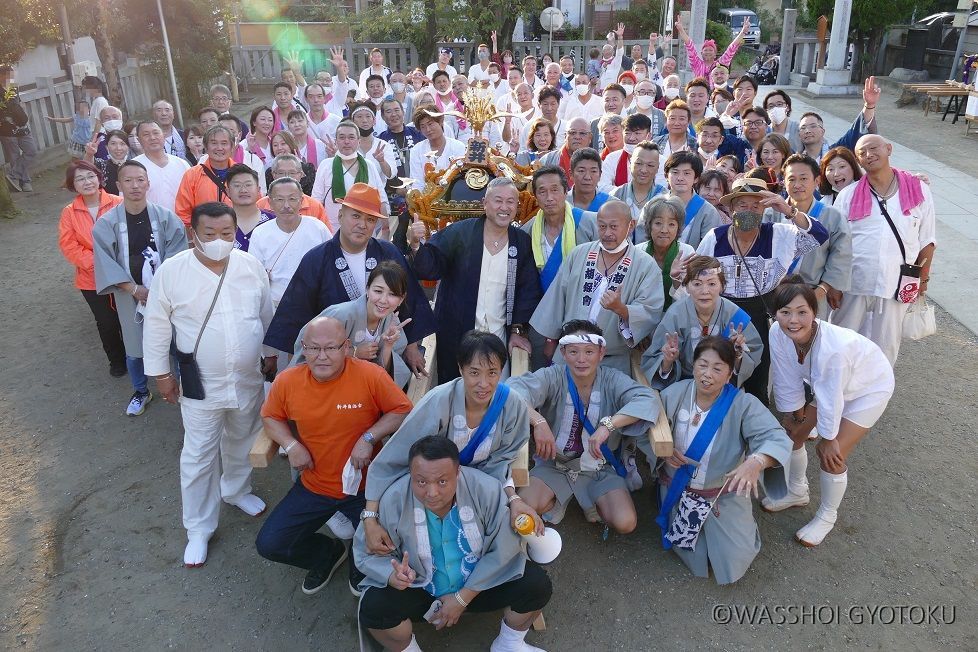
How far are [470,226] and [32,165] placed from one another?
1200 cm

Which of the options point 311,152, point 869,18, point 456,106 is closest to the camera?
point 311,152

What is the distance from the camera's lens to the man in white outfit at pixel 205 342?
12.6 ft

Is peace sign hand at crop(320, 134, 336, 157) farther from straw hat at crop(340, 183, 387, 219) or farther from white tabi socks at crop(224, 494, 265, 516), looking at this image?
white tabi socks at crop(224, 494, 265, 516)

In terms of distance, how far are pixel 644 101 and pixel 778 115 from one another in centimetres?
166

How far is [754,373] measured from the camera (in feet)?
14.9

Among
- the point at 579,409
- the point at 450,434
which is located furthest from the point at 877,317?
the point at 450,434

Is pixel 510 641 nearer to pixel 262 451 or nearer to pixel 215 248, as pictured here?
pixel 262 451

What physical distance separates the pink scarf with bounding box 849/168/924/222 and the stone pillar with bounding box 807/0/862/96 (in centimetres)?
1707

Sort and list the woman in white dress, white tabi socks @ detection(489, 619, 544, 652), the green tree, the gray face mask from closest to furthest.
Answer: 1. white tabi socks @ detection(489, 619, 544, 652)
2. the woman in white dress
3. the gray face mask
4. the green tree

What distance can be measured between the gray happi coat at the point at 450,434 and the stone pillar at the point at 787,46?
23.4m

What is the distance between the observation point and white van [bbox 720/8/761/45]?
27955 millimetres

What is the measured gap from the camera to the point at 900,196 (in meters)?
4.75

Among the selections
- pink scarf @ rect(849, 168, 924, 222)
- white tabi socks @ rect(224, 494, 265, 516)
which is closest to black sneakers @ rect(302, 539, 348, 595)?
white tabi socks @ rect(224, 494, 265, 516)

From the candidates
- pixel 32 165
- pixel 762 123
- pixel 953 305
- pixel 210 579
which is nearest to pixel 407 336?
pixel 210 579
